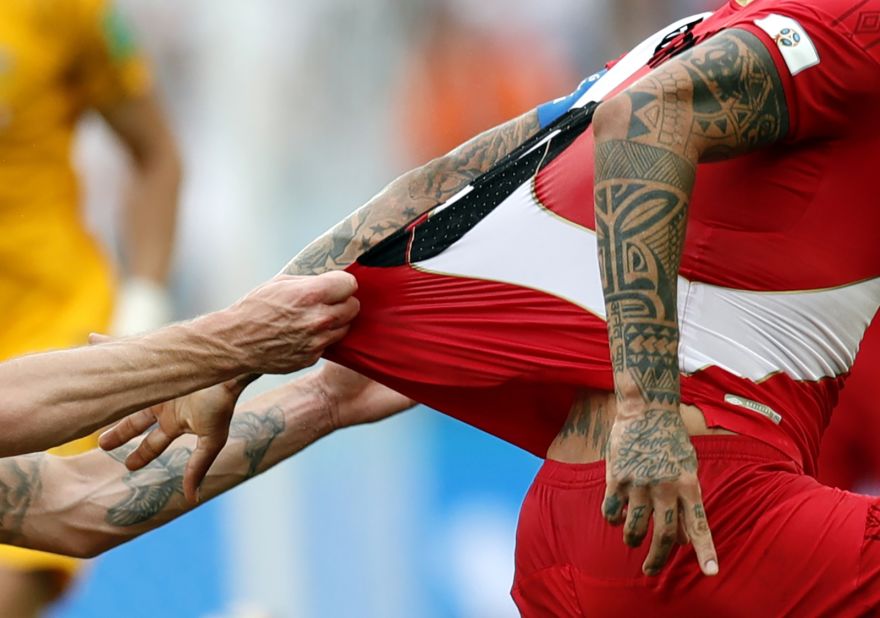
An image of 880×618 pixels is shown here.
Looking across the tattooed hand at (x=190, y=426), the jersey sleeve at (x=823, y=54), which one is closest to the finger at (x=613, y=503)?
the jersey sleeve at (x=823, y=54)

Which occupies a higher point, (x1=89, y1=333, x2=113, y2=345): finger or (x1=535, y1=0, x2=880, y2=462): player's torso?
(x1=89, y1=333, x2=113, y2=345): finger

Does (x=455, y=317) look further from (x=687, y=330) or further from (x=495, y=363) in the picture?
(x=687, y=330)

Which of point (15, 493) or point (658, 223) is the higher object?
point (15, 493)

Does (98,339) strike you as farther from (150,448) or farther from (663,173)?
(663,173)

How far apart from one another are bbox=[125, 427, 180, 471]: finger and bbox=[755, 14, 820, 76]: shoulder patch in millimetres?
1466

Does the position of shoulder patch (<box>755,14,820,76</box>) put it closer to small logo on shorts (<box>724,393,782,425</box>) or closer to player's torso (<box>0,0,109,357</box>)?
small logo on shorts (<box>724,393,782,425</box>)

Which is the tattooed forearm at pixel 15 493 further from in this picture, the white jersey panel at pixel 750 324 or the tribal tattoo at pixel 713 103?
the tribal tattoo at pixel 713 103

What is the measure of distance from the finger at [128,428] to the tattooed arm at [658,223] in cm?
111

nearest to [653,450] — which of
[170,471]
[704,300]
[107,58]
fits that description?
[704,300]

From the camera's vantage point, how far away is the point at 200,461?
333 cm

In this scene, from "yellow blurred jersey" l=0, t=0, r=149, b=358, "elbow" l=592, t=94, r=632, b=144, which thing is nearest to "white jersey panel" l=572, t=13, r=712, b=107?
"elbow" l=592, t=94, r=632, b=144

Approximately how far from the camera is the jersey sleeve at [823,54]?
263cm

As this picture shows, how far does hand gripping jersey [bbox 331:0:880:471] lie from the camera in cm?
270

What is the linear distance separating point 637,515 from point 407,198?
3.27 ft
